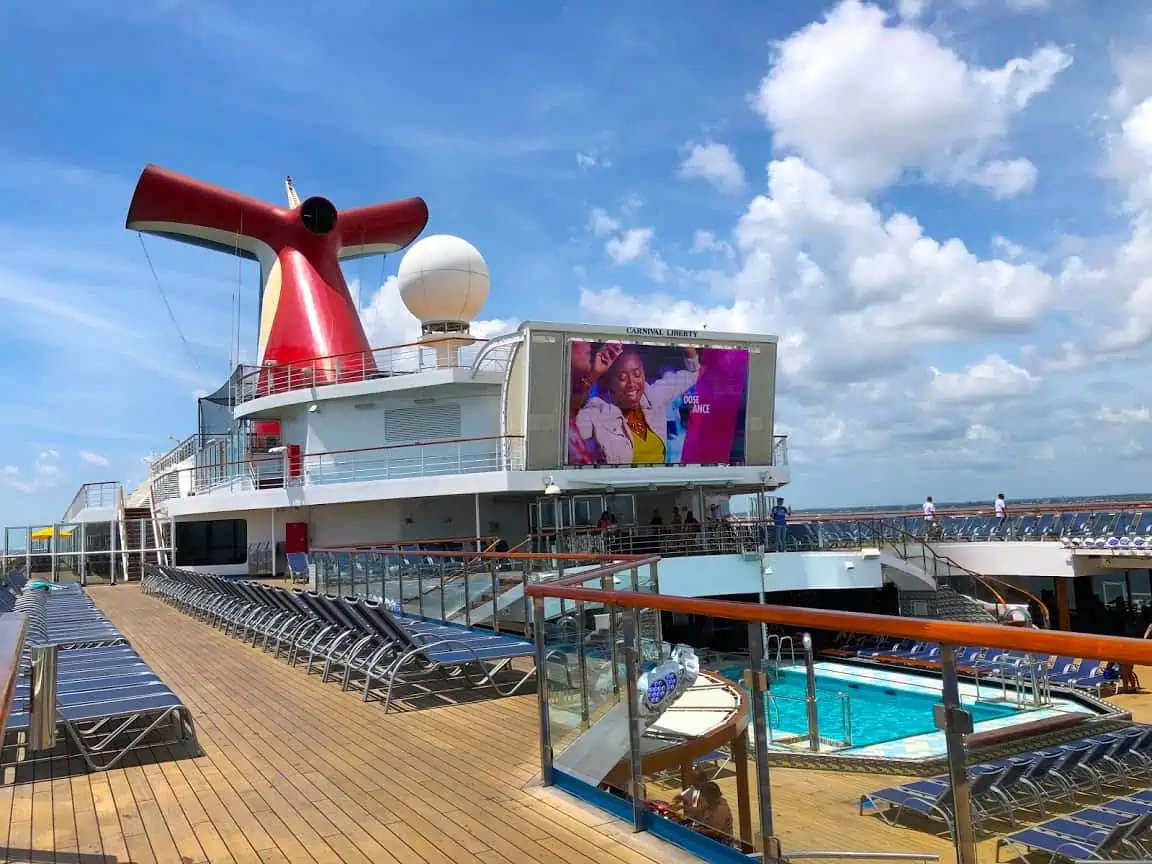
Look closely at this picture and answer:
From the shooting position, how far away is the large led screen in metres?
19.9

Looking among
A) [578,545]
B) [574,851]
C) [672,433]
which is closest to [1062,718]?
[574,851]

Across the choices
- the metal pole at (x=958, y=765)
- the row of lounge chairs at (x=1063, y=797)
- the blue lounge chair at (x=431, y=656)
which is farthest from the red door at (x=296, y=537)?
the metal pole at (x=958, y=765)

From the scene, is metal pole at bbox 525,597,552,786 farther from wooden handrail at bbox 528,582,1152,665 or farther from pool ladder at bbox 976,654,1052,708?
pool ladder at bbox 976,654,1052,708

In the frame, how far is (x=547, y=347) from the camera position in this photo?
19.1 metres

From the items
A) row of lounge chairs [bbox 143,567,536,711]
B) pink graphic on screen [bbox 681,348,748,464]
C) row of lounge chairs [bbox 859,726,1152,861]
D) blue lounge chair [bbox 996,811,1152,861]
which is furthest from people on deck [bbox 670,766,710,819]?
pink graphic on screen [bbox 681,348,748,464]

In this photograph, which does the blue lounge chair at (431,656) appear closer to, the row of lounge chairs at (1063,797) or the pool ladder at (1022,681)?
the pool ladder at (1022,681)

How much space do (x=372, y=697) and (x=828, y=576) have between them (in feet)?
44.1

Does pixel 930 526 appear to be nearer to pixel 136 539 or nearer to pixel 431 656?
pixel 431 656

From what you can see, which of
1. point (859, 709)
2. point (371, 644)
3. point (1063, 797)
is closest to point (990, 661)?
point (1063, 797)

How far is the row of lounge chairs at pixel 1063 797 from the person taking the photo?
6.30ft

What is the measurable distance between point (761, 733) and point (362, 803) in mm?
2186

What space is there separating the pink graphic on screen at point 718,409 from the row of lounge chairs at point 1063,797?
61.8 ft

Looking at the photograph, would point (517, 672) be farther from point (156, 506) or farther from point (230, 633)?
point (156, 506)

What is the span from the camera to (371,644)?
7547 millimetres
